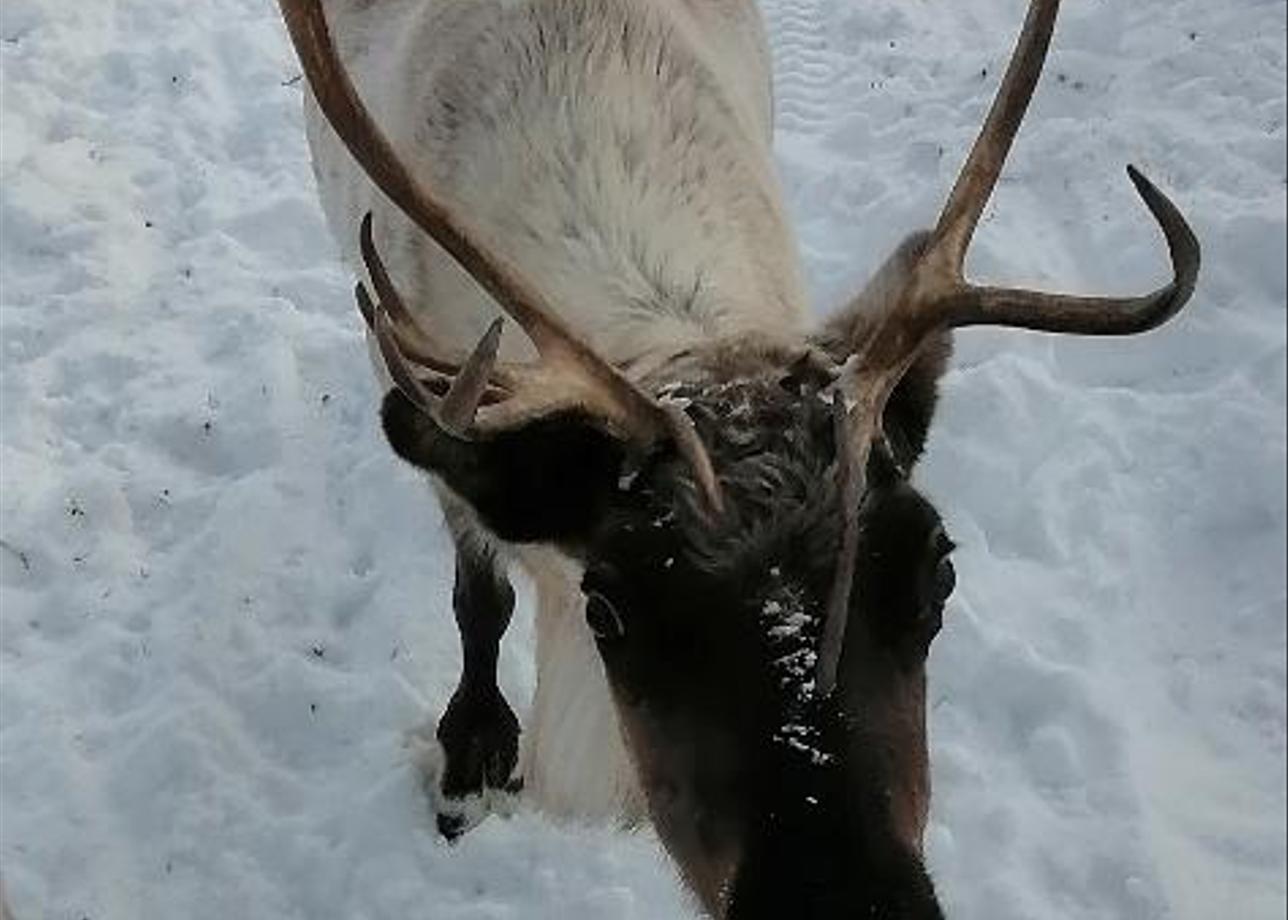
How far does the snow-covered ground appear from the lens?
174 inches

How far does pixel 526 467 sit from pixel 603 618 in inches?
11.3

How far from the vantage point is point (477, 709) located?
4539 mm

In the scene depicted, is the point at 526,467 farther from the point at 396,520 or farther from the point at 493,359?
the point at 396,520

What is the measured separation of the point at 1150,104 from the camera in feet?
23.4

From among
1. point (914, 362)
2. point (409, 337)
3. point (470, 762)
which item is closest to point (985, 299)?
point (914, 362)

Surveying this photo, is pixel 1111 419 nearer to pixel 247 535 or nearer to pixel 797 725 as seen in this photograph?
pixel 247 535

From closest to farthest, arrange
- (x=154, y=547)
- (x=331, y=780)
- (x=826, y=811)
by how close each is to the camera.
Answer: (x=826, y=811), (x=331, y=780), (x=154, y=547)

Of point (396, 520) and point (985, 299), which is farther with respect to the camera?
point (396, 520)

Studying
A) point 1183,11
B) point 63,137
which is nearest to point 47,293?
point 63,137

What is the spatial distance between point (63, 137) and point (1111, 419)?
12.3ft

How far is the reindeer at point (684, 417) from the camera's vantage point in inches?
101

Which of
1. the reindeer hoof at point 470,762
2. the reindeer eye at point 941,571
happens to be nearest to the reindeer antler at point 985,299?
the reindeer eye at point 941,571

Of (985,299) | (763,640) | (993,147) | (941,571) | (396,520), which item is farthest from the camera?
(396,520)

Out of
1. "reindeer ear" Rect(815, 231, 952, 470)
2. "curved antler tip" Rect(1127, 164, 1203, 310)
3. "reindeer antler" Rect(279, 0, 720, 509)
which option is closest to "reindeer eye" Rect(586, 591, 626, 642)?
"reindeer antler" Rect(279, 0, 720, 509)
